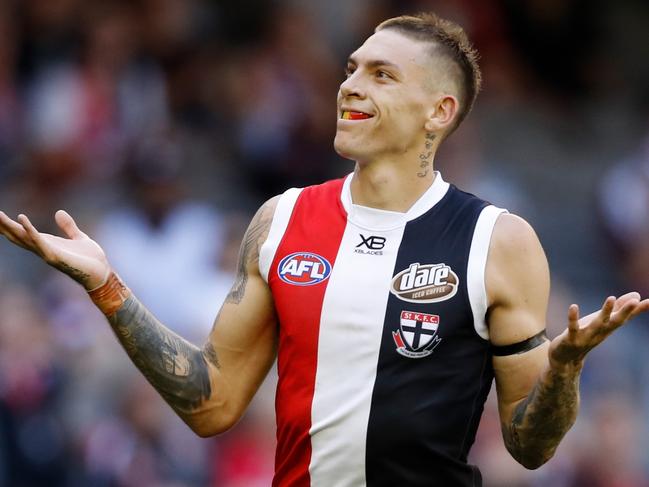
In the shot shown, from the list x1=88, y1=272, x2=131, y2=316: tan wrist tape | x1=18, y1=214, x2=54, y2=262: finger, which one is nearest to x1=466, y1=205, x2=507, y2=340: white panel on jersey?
x1=88, y1=272, x2=131, y2=316: tan wrist tape

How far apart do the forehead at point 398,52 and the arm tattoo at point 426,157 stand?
0.26 m

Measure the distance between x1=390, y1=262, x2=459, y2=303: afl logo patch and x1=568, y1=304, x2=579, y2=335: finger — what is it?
20.2 inches

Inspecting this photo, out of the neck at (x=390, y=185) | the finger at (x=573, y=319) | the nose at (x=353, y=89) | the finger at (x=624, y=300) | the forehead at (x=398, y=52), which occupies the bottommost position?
the finger at (x=573, y=319)

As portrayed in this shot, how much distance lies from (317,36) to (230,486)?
521 cm

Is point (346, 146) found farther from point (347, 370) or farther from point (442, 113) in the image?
point (347, 370)

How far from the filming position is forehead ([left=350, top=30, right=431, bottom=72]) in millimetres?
5070

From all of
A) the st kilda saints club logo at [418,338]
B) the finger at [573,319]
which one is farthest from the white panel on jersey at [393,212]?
the finger at [573,319]

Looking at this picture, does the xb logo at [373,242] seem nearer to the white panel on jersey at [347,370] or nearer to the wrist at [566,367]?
the white panel on jersey at [347,370]

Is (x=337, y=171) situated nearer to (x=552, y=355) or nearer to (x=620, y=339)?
(x=620, y=339)

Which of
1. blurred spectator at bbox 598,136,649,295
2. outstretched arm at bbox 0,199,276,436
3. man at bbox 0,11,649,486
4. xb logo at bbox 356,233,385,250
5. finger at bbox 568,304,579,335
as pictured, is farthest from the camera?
blurred spectator at bbox 598,136,649,295

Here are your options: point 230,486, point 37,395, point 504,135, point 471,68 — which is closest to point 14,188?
point 37,395

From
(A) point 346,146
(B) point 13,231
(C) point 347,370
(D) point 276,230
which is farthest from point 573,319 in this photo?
(B) point 13,231

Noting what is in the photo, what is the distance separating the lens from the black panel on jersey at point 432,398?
4.69 metres

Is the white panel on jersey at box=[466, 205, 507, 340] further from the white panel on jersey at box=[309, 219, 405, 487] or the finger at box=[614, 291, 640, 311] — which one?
the finger at box=[614, 291, 640, 311]
